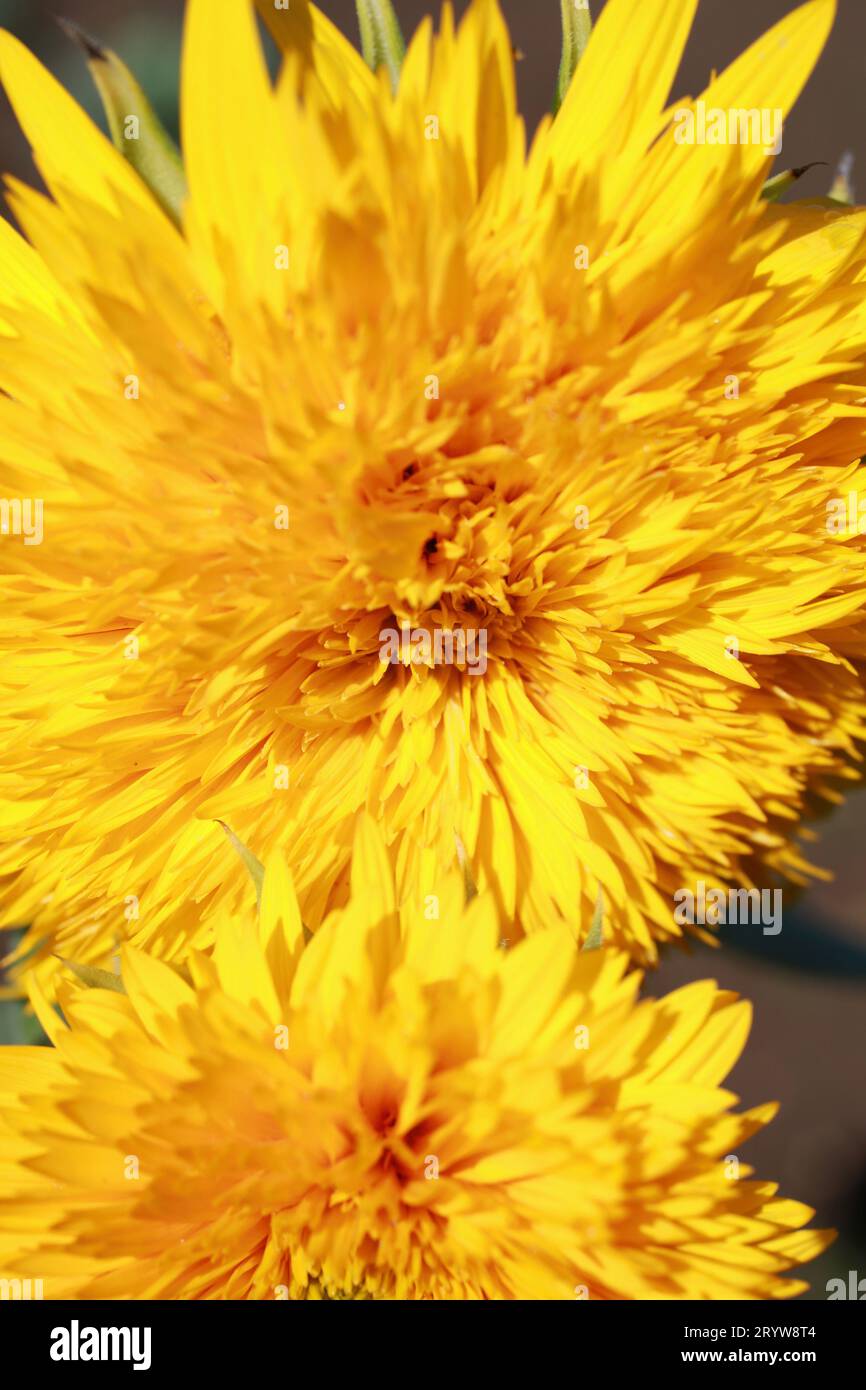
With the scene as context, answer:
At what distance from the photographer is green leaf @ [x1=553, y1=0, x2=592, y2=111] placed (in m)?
0.43

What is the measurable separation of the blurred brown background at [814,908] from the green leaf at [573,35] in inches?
18.7

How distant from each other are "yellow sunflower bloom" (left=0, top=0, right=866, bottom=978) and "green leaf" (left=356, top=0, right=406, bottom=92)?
3 centimetres

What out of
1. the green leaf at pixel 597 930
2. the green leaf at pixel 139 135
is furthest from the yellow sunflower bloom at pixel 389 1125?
the green leaf at pixel 139 135

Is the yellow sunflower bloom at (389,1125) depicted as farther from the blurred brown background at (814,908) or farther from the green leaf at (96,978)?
the blurred brown background at (814,908)

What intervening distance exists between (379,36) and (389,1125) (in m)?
0.40

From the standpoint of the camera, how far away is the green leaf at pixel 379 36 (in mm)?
430

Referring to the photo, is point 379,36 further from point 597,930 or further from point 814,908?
point 814,908

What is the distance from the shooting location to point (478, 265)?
0.38 meters

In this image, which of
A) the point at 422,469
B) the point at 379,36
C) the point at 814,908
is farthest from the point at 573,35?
the point at 814,908

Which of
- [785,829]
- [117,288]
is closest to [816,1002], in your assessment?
[785,829]

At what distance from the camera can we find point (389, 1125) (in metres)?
0.41

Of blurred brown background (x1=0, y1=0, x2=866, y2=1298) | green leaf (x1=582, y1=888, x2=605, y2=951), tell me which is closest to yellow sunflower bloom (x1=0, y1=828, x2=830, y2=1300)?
green leaf (x1=582, y1=888, x2=605, y2=951)

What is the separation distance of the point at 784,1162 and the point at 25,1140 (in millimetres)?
840

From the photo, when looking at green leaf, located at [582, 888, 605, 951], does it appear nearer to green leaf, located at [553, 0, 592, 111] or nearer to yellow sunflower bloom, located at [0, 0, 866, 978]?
yellow sunflower bloom, located at [0, 0, 866, 978]
